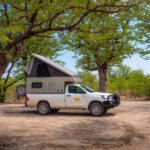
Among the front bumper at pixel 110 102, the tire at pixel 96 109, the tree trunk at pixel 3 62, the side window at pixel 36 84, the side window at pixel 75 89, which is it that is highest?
the tree trunk at pixel 3 62

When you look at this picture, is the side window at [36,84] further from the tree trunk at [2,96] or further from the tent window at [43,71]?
the tree trunk at [2,96]

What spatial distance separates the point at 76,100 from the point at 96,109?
1426 millimetres

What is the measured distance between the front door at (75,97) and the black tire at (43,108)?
1.44m

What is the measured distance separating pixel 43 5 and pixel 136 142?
5.60 metres

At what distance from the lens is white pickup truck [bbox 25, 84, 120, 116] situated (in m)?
13.5

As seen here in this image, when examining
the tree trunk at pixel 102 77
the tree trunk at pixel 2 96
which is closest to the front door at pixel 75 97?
the tree trunk at pixel 102 77

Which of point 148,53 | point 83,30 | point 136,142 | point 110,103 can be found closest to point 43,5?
point 83,30

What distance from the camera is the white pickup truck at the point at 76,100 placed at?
1354 centimetres

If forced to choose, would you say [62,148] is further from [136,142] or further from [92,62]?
[92,62]

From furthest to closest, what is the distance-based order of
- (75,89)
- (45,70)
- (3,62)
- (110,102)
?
(45,70)
(75,89)
(110,102)
(3,62)

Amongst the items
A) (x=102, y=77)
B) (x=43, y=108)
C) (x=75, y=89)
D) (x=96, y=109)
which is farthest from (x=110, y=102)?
(x=102, y=77)

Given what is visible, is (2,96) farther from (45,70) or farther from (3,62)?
(3,62)

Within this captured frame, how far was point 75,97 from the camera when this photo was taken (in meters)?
14.1

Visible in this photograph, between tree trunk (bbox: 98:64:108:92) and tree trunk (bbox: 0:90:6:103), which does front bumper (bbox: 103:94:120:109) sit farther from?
tree trunk (bbox: 0:90:6:103)
